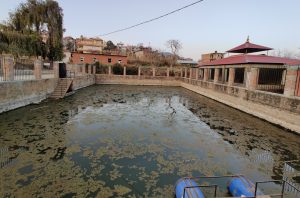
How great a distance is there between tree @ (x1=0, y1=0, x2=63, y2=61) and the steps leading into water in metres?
10.9

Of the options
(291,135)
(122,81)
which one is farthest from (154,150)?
(122,81)

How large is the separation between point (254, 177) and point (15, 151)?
21.0ft

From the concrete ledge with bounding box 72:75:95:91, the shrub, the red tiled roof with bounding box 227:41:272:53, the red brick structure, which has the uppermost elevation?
the red tiled roof with bounding box 227:41:272:53

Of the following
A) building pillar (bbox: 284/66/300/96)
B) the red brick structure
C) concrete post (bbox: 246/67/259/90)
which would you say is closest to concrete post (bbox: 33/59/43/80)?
concrete post (bbox: 246/67/259/90)

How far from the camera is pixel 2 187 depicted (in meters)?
3.76

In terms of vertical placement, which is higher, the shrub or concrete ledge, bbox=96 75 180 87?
the shrub

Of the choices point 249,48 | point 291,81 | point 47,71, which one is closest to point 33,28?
point 47,71

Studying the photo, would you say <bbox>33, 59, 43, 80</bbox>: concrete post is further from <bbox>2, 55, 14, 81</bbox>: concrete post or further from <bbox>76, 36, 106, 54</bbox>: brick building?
<bbox>76, 36, 106, 54</bbox>: brick building

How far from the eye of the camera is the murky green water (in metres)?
4.04

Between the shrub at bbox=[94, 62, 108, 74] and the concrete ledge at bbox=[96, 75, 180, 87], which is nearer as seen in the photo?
the concrete ledge at bbox=[96, 75, 180, 87]

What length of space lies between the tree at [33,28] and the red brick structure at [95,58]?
31.0ft

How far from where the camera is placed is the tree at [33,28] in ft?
73.4

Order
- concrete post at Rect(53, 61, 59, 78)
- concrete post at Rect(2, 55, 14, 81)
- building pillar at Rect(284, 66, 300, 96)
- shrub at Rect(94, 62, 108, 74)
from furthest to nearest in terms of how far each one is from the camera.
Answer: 1. shrub at Rect(94, 62, 108, 74)
2. concrete post at Rect(53, 61, 59, 78)
3. concrete post at Rect(2, 55, 14, 81)
4. building pillar at Rect(284, 66, 300, 96)

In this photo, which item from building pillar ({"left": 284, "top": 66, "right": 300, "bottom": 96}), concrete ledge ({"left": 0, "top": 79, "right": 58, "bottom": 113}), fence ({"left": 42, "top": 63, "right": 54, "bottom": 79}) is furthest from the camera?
fence ({"left": 42, "top": 63, "right": 54, "bottom": 79})
